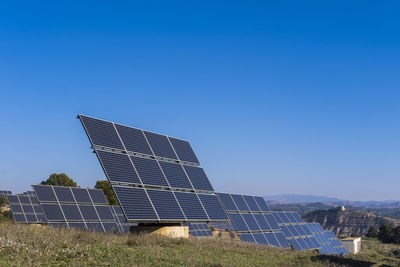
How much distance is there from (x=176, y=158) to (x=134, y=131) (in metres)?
3.24

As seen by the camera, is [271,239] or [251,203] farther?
[251,203]

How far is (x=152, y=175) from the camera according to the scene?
19.5 m

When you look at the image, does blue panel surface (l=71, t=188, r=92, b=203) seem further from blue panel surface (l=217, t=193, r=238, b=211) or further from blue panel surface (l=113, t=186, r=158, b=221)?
blue panel surface (l=113, t=186, r=158, b=221)

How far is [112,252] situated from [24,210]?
30.6m

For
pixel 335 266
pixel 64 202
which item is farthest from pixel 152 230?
pixel 64 202

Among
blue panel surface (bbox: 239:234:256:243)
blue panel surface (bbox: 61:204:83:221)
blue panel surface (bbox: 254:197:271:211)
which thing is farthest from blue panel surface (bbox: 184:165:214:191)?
blue panel surface (bbox: 254:197:271:211)

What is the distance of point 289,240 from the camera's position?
29.3m

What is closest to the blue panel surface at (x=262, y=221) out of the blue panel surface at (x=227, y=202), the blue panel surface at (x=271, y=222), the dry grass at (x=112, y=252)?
the blue panel surface at (x=271, y=222)

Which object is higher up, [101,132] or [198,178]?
[101,132]

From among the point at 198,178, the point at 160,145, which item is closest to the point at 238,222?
the point at 198,178

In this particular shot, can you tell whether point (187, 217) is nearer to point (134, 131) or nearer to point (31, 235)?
point (134, 131)

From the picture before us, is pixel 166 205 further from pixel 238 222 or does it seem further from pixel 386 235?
pixel 386 235

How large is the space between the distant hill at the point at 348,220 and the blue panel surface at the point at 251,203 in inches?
5084

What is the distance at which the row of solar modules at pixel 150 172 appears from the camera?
1706 cm
